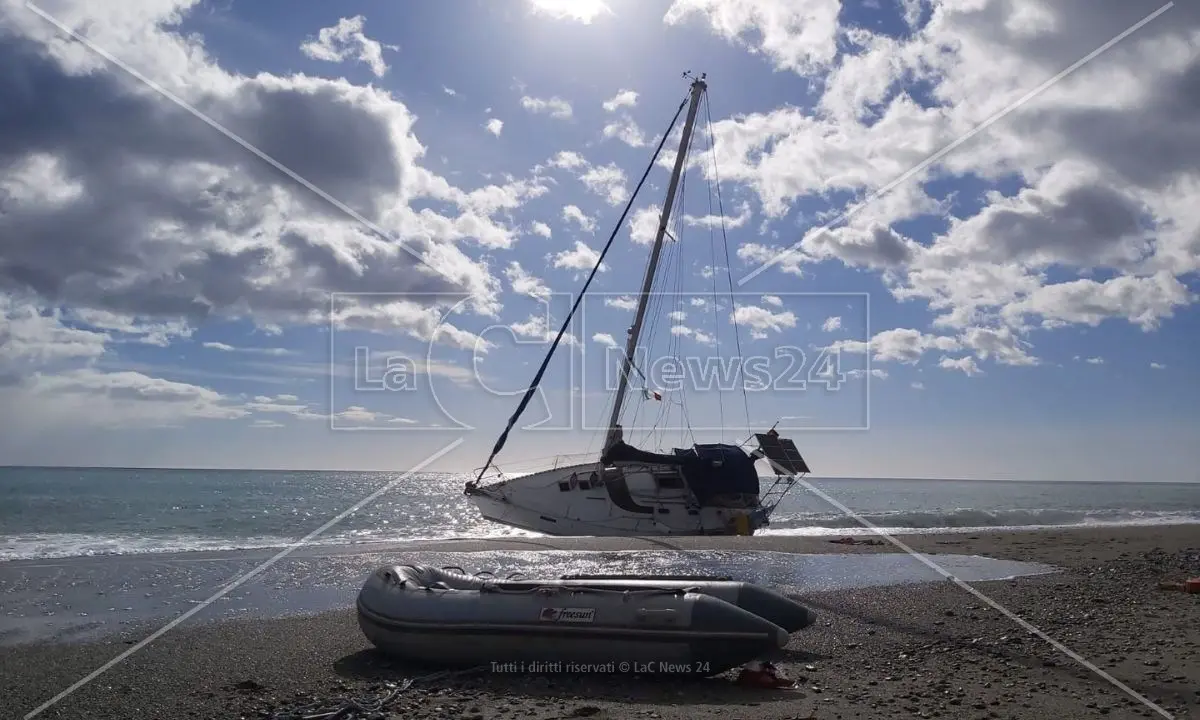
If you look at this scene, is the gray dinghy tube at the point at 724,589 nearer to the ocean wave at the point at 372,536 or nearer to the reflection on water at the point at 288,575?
the reflection on water at the point at 288,575

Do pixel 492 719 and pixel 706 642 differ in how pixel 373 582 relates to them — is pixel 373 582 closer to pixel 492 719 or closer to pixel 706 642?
pixel 492 719

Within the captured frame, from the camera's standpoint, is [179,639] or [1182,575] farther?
[1182,575]

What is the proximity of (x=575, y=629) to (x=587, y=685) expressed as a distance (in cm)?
69

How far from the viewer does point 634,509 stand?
1257 inches

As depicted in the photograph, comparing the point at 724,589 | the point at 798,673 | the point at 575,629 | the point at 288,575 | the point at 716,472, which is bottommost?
the point at 288,575

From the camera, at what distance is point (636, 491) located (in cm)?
3203

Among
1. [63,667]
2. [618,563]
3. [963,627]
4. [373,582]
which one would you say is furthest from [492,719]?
[618,563]

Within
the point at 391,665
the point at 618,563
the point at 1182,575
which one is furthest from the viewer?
the point at 618,563

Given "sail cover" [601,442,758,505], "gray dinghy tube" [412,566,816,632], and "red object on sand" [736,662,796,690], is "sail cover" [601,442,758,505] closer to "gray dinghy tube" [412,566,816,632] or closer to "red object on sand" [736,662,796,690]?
"gray dinghy tube" [412,566,816,632]

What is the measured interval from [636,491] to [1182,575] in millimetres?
17942

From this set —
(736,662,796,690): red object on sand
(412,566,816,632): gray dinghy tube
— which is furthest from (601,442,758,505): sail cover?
(736,662,796,690): red object on sand

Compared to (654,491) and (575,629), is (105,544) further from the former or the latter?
(575,629)

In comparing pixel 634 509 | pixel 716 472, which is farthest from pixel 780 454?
pixel 634 509

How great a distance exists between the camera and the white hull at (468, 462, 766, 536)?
3183cm
